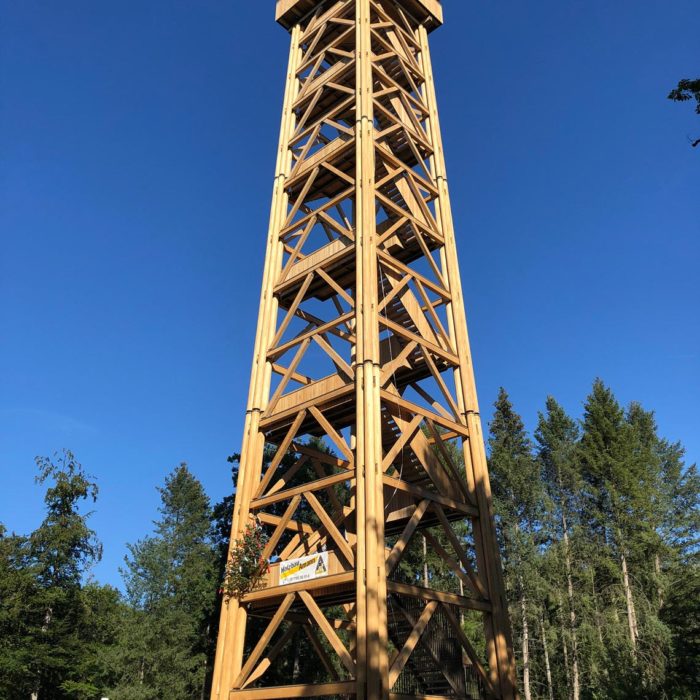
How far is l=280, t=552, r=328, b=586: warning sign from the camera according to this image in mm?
11297

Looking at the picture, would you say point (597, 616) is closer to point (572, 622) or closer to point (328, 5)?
point (572, 622)

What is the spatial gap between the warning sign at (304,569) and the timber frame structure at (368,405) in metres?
0.06

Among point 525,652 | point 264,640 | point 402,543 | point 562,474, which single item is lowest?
point 264,640

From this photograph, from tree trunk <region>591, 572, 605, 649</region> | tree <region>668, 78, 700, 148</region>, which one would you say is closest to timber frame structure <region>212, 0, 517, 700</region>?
tree <region>668, 78, 700, 148</region>

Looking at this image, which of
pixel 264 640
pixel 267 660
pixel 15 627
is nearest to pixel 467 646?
pixel 264 640

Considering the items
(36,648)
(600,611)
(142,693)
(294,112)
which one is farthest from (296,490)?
(600,611)

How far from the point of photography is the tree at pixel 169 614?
25.9m

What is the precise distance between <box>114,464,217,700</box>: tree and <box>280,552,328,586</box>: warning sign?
52.4 feet

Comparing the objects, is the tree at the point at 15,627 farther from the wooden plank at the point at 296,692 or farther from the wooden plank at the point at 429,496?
the wooden plank at the point at 429,496

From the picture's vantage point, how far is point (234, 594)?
1227 centimetres

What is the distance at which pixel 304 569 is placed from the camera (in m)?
11.6

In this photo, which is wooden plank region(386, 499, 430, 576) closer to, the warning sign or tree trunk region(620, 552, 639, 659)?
the warning sign

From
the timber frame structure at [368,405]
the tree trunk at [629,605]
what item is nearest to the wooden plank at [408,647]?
the timber frame structure at [368,405]

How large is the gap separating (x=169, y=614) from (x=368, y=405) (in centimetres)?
2068
